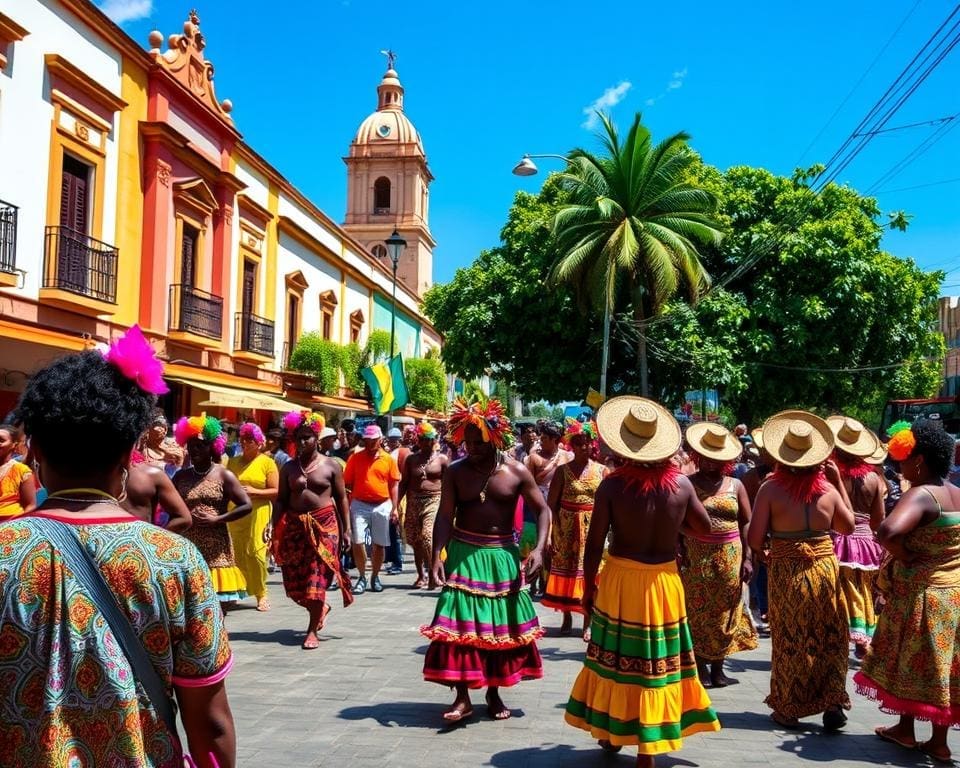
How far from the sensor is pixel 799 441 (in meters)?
6.15

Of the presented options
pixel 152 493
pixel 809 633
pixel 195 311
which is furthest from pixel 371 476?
pixel 195 311

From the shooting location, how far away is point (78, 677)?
2.13 meters

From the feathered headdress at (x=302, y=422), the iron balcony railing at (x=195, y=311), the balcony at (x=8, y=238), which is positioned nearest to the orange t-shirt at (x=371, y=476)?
the feathered headdress at (x=302, y=422)

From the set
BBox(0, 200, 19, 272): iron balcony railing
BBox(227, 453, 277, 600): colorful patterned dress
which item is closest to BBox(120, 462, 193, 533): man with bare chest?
BBox(227, 453, 277, 600): colorful patterned dress

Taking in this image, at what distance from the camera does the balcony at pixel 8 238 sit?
14688mm

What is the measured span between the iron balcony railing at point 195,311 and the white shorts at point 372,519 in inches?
420

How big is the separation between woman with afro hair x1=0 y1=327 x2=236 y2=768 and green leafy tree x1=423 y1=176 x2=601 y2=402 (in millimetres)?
25135

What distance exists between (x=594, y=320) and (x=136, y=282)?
13.6 meters

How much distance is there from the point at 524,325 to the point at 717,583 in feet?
71.7

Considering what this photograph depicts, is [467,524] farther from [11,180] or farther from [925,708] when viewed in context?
[11,180]

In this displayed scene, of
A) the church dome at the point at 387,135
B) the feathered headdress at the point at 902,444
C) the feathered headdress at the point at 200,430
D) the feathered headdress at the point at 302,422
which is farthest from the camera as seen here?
the church dome at the point at 387,135

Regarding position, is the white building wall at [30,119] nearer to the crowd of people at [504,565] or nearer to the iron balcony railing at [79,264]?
the iron balcony railing at [79,264]

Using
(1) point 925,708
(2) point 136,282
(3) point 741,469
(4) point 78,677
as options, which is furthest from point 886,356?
(4) point 78,677

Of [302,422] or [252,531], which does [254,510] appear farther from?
[302,422]
